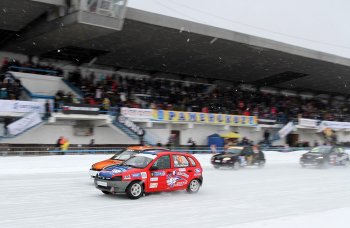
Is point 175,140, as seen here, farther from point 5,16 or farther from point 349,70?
point 349,70

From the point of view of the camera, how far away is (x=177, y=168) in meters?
13.5

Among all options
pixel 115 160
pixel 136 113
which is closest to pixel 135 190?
pixel 115 160

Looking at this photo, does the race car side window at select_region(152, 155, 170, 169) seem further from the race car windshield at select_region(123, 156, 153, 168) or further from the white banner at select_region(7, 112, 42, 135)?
the white banner at select_region(7, 112, 42, 135)

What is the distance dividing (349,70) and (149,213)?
42405 millimetres

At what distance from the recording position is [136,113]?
32000 mm

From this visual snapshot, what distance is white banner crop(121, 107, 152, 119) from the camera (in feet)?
102

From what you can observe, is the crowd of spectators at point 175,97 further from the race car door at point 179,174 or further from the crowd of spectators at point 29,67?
the race car door at point 179,174

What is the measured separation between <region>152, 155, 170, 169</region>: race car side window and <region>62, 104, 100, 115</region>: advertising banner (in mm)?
16072

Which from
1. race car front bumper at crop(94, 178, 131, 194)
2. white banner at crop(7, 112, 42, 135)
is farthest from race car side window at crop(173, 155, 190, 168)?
white banner at crop(7, 112, 42, 135)

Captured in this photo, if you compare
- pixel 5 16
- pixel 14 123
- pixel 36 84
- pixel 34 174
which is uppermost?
pixel 5 16

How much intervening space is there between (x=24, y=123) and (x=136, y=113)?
8667 millimetres

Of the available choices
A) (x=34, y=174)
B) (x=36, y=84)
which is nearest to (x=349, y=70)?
(x=36, y=84)

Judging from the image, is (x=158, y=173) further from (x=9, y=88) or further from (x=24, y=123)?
(x=9, y=88)

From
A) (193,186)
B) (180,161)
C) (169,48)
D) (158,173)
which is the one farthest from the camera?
(169,48)
